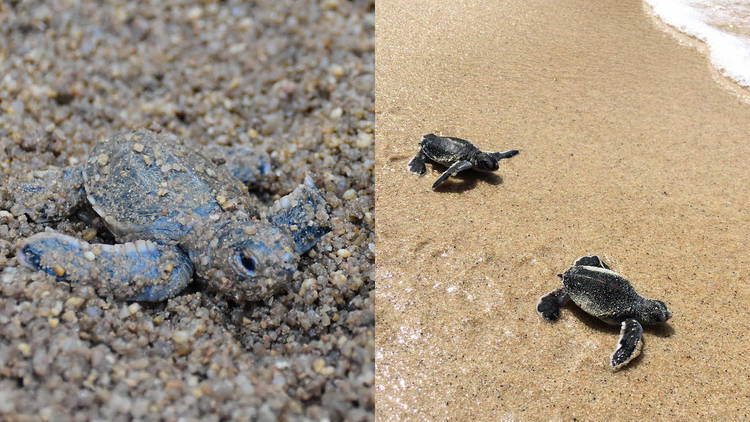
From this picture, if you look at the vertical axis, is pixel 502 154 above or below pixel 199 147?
above

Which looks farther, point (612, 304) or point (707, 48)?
point (707, 48)

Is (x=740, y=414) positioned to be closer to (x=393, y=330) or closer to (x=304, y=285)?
(x=393, y=330)

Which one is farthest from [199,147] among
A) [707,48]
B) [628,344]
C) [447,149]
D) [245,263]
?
[707,48]

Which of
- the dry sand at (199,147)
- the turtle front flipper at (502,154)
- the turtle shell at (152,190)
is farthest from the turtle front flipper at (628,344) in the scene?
the turtle shell at (152,190)

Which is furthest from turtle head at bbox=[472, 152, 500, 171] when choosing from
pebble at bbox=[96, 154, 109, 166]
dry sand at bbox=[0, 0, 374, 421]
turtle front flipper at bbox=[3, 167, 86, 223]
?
turtle front flipper at bbox=[3, 167, 86, 223]

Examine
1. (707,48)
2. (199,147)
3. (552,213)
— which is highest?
(707,48)

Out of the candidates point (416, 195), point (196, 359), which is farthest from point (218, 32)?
point (196, 359)

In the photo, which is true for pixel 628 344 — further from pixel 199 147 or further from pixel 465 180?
pixel 199 147
